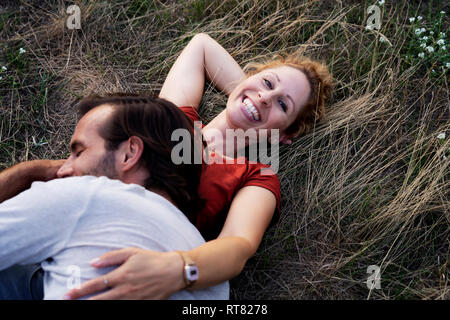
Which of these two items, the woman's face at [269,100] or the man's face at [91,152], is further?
the woman's face at [269,100]

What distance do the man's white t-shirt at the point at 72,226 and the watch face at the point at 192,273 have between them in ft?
0.57

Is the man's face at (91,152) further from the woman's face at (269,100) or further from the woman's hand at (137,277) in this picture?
the woman's face at (269,100)

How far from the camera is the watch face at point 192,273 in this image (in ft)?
6.62

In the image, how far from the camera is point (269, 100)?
320 centimetres

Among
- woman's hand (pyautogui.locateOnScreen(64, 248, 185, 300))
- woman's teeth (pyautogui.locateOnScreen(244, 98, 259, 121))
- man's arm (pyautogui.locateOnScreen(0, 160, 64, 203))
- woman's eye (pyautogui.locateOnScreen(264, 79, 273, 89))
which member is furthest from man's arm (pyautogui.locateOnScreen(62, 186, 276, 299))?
woman's eye (pyautogui.locateOnScreen(264, 79, 273, 89))

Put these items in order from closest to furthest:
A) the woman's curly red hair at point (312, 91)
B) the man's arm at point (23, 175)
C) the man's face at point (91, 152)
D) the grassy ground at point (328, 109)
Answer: the man's face at point (91, 152) → the man's arm at point (23, 175) → the grassy ground at point (328, 109) → the woman's curly red hair at point (312, 91)

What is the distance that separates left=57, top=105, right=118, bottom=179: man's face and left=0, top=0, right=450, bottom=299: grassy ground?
121cm

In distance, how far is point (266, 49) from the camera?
3.91 m

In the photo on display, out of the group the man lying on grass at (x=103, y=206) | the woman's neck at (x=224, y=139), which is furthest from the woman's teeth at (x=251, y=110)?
the man lying on grass at (x=103, y=206)

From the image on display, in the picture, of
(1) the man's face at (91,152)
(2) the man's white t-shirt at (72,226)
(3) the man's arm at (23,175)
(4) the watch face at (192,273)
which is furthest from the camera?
(3) the man's arm at (23,175)

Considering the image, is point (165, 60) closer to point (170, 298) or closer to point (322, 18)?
point (322, 18)

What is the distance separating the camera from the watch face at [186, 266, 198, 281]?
2018 millimetres

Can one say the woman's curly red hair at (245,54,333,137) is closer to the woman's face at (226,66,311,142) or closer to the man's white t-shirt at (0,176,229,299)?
the woman's face at (226,66,311,142)
